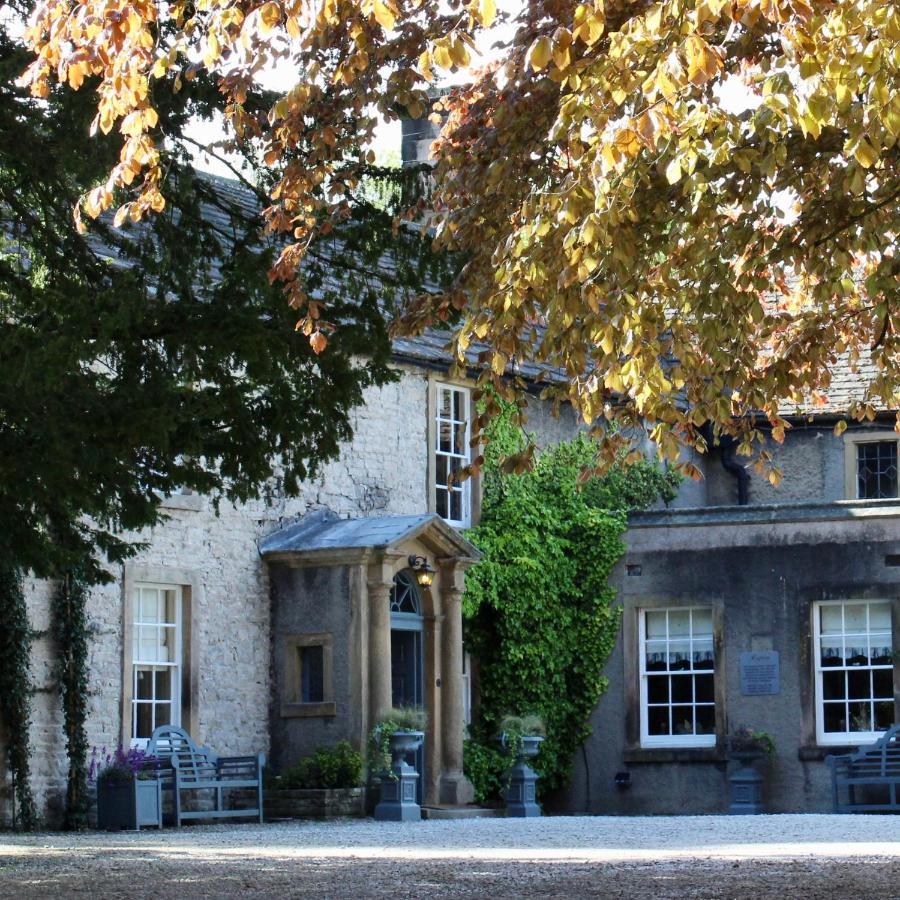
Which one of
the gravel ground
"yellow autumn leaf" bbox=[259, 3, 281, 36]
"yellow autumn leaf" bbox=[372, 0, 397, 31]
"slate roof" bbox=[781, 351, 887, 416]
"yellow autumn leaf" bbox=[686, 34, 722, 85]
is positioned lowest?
the gravel ground

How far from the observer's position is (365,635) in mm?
20719

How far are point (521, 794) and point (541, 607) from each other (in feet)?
10.6

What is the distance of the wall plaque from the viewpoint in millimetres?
23094

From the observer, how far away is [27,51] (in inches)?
413

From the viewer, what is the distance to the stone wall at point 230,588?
1831 cm

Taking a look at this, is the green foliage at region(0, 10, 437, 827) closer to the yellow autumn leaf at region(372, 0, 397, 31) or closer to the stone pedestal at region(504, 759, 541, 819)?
the yellow autumn leaf at region(372, 0, 397, 31)

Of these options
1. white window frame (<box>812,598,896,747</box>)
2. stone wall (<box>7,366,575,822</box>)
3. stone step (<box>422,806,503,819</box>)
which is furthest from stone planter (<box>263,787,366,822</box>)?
white window frame (<box>812,598,896,747</box>)

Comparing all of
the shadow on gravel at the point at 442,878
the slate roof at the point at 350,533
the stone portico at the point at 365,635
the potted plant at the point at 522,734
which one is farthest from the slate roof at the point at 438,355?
the shadow on gravel at the point at 442,878

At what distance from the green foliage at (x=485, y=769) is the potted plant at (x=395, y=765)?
2.43 metres

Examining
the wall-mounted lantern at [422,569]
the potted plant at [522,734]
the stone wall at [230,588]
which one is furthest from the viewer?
the wall-mounted lantern at [422,569]

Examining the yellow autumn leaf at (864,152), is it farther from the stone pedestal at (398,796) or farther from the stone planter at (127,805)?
the stone pedestal at (398,796)

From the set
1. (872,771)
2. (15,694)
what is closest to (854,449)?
(872,771)

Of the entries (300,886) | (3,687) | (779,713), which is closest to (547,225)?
(300,886)

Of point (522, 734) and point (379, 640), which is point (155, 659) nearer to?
point (379, 640)
